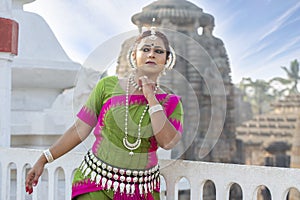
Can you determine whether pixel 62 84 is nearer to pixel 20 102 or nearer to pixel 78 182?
pixel 20 102

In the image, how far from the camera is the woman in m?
1.71

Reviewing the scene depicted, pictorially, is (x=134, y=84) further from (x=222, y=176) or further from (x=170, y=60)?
(x=222, y=176)

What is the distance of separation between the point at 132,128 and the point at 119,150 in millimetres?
90

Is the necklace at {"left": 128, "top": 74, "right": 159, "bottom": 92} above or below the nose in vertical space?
below

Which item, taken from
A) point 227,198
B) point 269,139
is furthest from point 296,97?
point 227,198

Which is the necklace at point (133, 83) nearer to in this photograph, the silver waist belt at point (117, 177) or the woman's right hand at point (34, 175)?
the silver waist belt at point (117, 177)

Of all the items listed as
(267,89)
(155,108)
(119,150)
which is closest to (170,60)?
(155,108)

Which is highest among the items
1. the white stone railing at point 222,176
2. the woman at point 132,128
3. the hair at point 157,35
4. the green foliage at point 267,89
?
the green foliage at point 267,89

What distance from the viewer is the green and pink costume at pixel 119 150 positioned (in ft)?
5.64

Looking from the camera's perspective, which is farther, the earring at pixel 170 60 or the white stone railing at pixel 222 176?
the white stone railing at pixel 222 176

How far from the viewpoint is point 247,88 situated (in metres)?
36.0

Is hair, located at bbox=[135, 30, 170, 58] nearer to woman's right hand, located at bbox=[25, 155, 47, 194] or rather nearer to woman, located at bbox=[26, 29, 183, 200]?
woman, located at bbox=[26, 29, 183, 200]

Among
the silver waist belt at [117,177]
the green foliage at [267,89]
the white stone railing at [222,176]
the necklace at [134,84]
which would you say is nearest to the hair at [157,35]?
the necklace at [134,84]

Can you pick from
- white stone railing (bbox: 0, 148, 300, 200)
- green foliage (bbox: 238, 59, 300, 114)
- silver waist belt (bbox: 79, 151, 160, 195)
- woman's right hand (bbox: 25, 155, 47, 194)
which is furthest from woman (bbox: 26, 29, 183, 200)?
green foliage (bbox: 238, 59, 300, 114)
